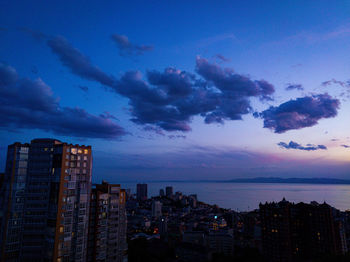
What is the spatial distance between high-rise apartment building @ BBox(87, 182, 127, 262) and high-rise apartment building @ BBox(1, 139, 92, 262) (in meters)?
1.52

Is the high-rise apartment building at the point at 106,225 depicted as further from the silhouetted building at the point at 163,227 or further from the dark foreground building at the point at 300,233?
the silhouetted building at the point at 163,227

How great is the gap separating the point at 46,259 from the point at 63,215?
13.8 ft

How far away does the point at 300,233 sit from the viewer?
4650 centimetres

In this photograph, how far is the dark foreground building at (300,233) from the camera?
43000mm

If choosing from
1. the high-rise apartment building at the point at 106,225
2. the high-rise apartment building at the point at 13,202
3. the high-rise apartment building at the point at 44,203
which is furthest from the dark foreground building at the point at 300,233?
the high-rise apartment building at the point at 13,202

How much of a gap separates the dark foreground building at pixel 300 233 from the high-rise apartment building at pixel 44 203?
3447 centimetres

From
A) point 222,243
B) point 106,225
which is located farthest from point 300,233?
point 106,225

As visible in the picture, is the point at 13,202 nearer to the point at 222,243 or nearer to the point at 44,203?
the point at 44,203

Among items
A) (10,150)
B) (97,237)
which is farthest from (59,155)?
(97,237)

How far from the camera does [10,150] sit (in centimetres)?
2658

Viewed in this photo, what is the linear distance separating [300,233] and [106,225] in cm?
3710

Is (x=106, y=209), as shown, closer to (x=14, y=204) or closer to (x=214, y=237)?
(x=14, y=204)

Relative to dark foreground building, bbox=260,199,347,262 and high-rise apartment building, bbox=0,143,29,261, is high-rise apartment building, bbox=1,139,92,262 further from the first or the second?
dark foreground building, bbox=260,199,347,262

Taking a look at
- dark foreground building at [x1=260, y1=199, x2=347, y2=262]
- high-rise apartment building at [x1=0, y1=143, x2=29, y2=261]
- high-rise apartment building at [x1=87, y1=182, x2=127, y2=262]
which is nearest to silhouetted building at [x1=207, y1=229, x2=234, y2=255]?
dark foreground building at [x1=260, y1=199, x2=347, y2=262]
